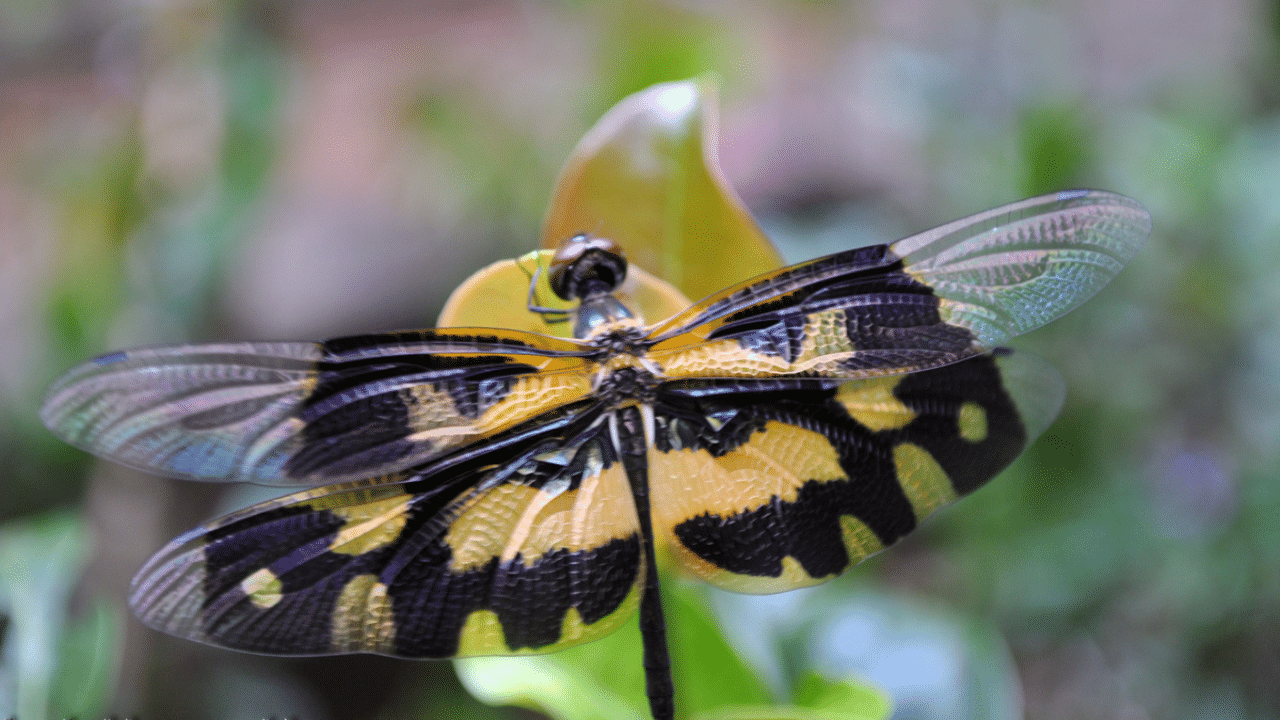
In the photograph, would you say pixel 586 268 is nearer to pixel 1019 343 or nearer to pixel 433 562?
pixel 433 562

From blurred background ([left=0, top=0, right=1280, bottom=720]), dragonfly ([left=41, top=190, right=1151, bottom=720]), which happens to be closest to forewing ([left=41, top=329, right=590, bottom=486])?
dragonfly ([left=41, top=190, right=1151, bottom=720])

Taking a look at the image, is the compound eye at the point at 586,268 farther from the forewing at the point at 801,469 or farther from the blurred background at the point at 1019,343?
the blurred background at the point at 1019,343

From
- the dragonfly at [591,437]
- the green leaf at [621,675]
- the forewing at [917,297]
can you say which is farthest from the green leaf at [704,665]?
A: the forewing at [917,297]

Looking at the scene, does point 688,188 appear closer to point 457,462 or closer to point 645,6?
→ point 457,462

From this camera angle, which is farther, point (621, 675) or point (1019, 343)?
point (1019, 343)

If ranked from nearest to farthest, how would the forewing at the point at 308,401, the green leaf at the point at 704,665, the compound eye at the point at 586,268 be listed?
the forewing at the point at 308,401
the compound eye at the point at 586,268
the green leaf at the point at 704,665

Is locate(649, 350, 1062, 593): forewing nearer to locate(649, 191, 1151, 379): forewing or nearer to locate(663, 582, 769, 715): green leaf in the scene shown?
locate(649, 191, 1151, 379): forewing

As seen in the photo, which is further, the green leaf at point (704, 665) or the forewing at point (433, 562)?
the green leaf at point (704, 665)

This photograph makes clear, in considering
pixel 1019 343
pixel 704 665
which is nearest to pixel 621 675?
pixel 704 665
